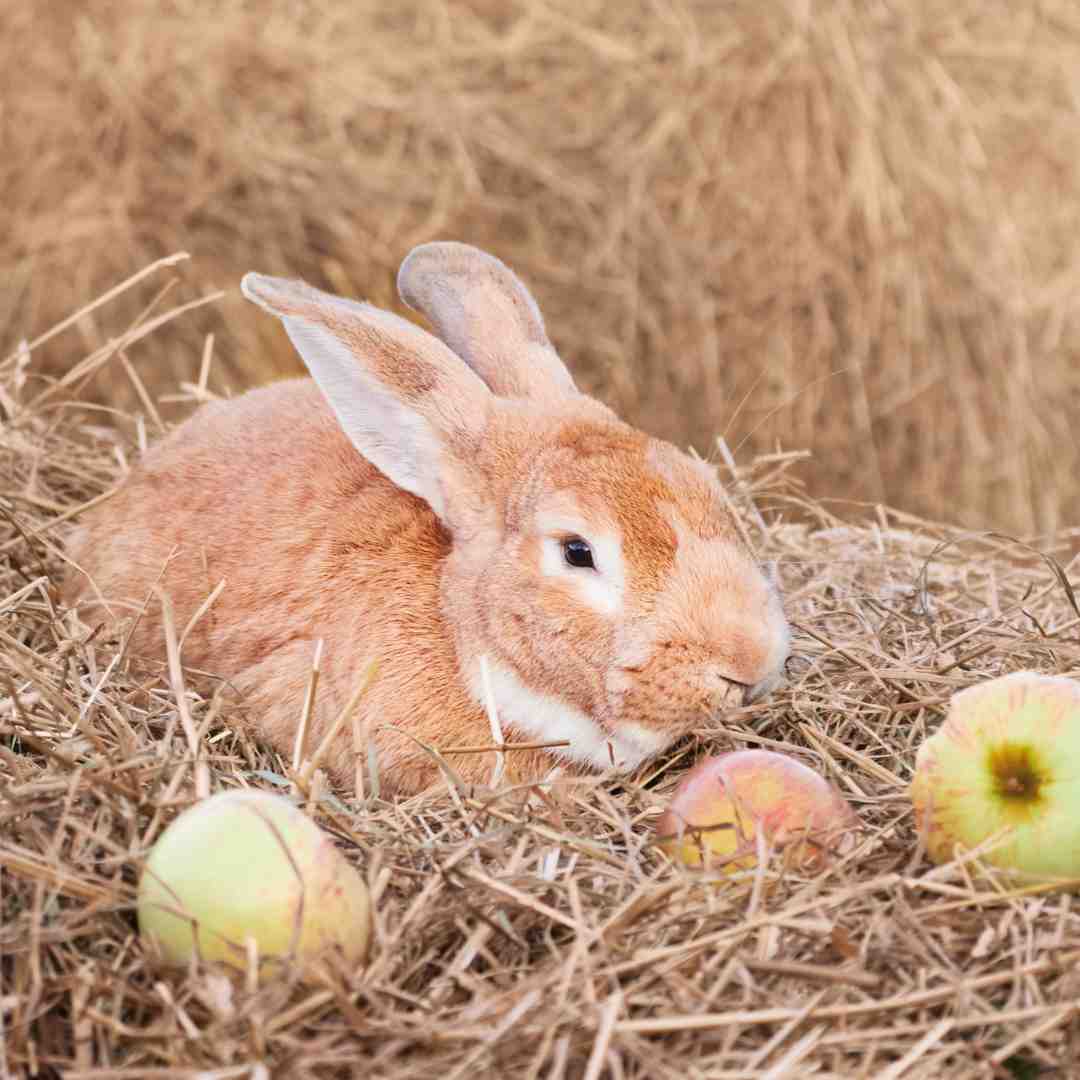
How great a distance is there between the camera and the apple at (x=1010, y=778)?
246cm

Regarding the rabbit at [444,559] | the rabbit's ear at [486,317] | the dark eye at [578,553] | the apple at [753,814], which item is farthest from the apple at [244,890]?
the rabbit's ear at [486,317]

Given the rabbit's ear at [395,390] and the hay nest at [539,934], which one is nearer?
the hay nest at [539,934]

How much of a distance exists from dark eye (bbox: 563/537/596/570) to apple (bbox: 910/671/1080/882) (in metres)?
0.75

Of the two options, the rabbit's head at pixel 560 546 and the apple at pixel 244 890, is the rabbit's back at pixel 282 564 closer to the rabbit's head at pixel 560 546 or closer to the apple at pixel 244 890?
the rabbit's head at pixel 560 546

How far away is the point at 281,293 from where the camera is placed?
10.4 feet

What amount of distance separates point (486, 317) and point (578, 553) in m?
0.86

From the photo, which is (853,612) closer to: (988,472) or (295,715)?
(295,715)

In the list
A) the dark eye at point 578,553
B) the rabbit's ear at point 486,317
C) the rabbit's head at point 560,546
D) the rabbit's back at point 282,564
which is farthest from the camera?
the rabbit's ear at point 486,317

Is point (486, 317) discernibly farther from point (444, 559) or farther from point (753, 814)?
point (753, 814)

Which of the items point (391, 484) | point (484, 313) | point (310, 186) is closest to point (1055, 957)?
point (391, 484)

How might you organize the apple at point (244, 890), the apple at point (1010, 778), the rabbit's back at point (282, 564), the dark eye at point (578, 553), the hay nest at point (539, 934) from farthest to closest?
the rabbit's back at point (282, 564) → the dark eye at point (578, 553) → the apple at point (1010, 778) → the apple at point (244, 890) → the hay nest at point (539, 934)

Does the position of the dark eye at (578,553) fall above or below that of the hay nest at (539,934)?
above

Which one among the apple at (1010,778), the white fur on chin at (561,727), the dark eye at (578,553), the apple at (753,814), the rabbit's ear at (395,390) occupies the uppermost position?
the rabbit's ear at (395,390)

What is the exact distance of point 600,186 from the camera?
602 centimetres
